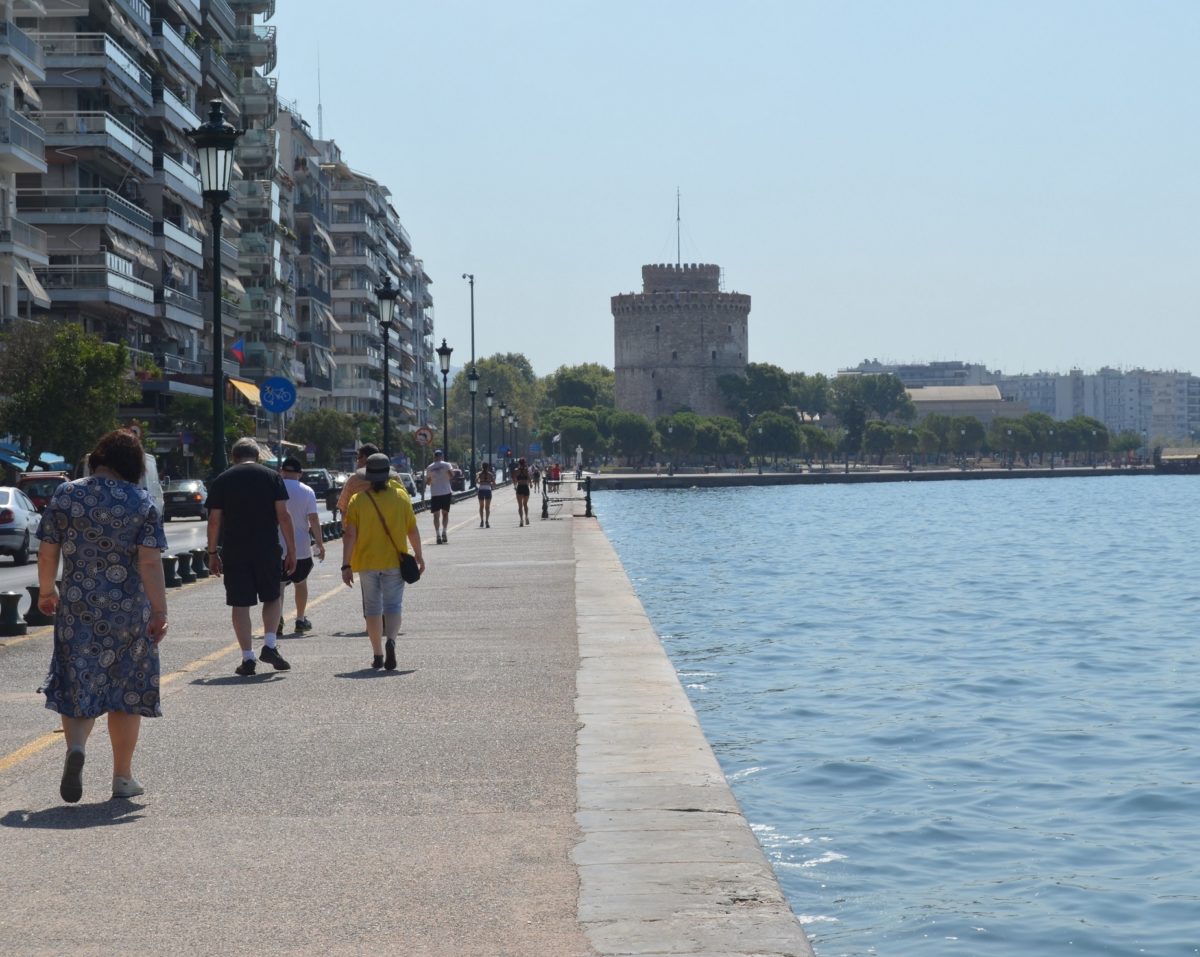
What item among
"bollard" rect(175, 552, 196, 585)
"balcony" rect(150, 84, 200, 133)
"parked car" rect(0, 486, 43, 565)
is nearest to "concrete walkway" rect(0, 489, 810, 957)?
"bollard" rect(175, 552, 196, 585)

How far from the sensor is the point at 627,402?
171500 mm

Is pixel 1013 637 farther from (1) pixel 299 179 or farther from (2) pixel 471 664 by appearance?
(1) pixel 299 179

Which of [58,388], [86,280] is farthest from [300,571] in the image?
[86,280]

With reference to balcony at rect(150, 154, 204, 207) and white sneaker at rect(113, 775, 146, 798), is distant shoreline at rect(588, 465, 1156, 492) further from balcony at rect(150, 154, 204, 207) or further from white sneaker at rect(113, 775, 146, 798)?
white sneaker at rect(113, 775, 146, 798)

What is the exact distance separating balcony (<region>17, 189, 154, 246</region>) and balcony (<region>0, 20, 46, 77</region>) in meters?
5.46

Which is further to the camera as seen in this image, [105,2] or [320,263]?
[320,263]

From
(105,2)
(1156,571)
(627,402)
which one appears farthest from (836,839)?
(627,402)

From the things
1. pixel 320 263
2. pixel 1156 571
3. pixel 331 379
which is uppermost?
pixel 320 263

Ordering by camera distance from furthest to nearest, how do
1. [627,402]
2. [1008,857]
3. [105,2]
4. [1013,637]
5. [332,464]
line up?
1. [627,402]
2. [332,464]
3. [105,2]
4. [1013,637]
5. [1008,857]

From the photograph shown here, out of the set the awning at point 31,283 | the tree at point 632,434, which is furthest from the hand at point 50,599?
the tree at point 632,434

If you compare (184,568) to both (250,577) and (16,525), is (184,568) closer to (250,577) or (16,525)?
(16,525)

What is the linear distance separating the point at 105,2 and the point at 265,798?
53868 millimetres

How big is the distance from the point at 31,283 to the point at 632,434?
114 m

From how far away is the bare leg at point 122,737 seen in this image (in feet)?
26.2
